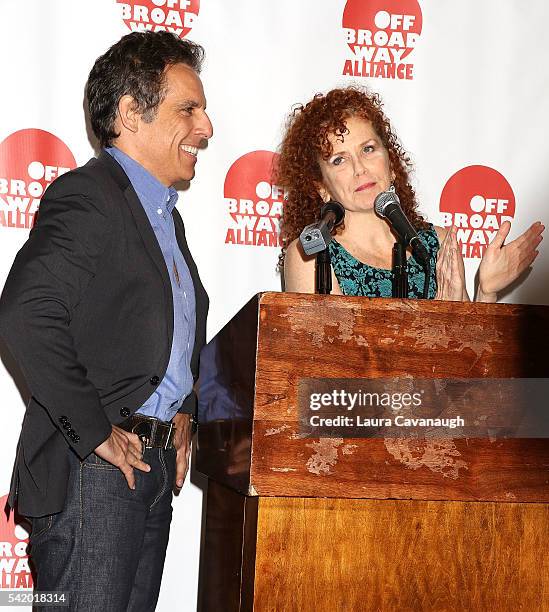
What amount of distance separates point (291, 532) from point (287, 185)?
177 centimetres

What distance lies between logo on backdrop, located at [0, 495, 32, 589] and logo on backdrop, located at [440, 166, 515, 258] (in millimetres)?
2012

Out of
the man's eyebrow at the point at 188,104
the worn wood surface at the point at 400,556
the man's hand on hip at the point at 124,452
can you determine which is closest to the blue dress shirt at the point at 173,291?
the man's hand on hip at the point at 124,452

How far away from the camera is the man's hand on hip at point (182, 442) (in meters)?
2.42

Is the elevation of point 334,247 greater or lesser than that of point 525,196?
lesser

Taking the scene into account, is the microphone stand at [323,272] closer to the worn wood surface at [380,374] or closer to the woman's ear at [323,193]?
the worn wood surface at [380,374]

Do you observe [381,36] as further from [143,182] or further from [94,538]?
[94,538]

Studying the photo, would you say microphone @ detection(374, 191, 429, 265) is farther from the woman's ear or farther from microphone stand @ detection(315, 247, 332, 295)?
the woman's ear

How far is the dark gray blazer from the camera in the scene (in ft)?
6.27

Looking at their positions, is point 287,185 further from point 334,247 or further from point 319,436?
point 319,436

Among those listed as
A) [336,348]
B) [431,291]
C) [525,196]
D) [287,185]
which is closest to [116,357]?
[336,348]

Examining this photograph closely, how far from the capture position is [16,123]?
3.07m

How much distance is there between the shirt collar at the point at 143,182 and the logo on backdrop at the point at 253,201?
2.78 feet

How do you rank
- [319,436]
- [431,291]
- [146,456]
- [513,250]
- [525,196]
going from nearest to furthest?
[319,436] → [146,456] → [513,250] → [431,291] → [525,196]

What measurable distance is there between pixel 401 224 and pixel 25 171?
5.21 feet
